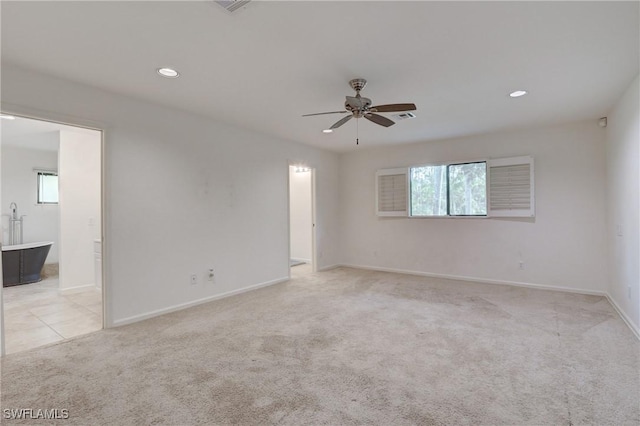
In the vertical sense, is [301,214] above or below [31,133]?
below

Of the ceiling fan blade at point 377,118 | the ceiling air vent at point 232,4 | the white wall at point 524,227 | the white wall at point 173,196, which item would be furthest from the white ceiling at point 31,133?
the white wall at point 524,227

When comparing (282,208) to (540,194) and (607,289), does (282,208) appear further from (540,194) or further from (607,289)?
(607,289)

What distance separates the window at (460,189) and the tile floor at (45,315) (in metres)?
4.94

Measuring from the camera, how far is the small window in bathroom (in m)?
6.76

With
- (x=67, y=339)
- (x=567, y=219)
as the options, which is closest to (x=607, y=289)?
(x=567, y=219)

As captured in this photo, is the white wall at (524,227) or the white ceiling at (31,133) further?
the white ceiling at (31,133)

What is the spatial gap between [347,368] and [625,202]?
352 centimetres

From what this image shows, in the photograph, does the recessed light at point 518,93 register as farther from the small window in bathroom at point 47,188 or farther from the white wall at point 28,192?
the small window in bathroom at point 47,188

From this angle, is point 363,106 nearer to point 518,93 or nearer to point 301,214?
point 518,93

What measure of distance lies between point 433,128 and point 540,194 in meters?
1.93

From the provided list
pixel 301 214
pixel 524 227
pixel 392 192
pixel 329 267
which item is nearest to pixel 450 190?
pixel 392 192

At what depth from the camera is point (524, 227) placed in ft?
16.0

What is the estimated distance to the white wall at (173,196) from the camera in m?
3.16

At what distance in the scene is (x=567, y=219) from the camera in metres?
4.57
